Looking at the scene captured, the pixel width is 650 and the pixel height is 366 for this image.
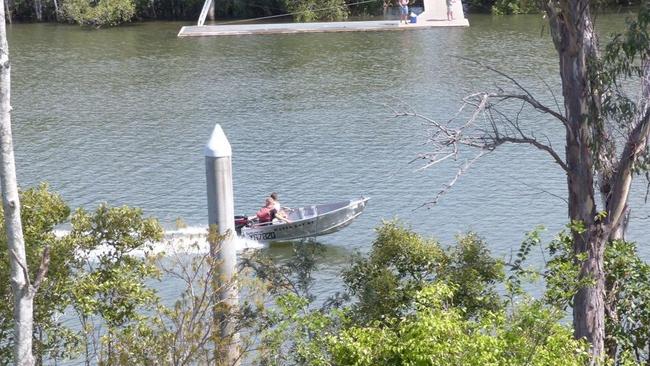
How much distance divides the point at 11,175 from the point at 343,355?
382cm

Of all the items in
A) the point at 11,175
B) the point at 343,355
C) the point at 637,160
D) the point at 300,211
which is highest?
the point at 11,175

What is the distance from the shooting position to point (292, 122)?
34.8 metres

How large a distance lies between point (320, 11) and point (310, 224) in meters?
31.5

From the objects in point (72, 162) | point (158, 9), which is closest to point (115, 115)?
point (72, 162)

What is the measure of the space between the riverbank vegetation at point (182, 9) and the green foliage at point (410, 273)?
38807 millimetres

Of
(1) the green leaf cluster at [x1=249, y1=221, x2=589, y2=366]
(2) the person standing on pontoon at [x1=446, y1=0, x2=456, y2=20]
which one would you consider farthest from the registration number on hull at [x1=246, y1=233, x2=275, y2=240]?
(2) the person standing on pontoon at [x1=446, y1=0, x2=456, y2=20]

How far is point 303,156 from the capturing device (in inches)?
1225

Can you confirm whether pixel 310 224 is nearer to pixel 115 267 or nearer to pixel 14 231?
pixel 115 267

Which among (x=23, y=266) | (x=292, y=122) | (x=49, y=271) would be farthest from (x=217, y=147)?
(x=292, y=122)

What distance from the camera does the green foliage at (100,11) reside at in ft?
180

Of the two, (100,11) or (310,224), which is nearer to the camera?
(310,224)

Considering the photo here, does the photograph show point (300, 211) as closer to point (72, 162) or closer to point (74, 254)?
point (72, 162)

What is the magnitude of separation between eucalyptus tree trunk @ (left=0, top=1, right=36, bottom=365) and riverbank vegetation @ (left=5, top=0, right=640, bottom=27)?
43.2m

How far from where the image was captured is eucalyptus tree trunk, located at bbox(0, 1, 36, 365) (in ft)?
32.5
